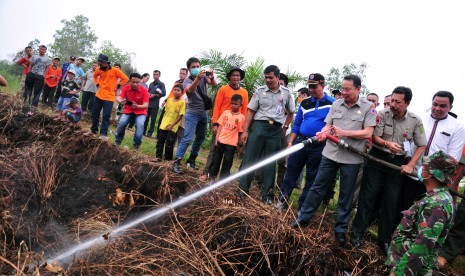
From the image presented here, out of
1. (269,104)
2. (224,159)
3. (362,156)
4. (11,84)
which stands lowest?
(11,84)

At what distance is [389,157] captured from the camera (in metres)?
4.08

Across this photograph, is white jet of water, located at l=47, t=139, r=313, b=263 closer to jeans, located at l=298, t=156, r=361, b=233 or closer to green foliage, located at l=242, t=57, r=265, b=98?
jeans, located at l=298, t=156, r=361, b=233

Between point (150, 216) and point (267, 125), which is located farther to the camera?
point (267, 125)

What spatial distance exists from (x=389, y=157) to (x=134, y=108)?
4725mm

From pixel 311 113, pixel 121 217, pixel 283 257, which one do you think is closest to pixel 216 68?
pixel 311 113

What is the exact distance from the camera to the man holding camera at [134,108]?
22.0ft

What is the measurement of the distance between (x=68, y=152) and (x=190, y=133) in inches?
76.3

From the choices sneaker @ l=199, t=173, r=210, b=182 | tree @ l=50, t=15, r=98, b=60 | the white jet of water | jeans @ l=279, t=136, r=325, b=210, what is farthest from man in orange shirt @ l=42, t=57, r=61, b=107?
tree @ l=50, t=15, r=98, b=60

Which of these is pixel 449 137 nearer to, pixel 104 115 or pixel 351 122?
pixel 351 122

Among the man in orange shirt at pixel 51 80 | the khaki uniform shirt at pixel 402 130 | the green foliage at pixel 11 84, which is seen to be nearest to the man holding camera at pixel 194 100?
the khaki uniform shirt at pixel 402 130

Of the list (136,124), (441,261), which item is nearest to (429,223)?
(441,261)

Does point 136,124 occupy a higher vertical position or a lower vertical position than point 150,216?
higher

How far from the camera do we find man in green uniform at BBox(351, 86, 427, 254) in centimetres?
399

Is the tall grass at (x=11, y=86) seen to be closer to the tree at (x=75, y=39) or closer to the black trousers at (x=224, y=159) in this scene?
the black trousers at (x=224, y=159)
